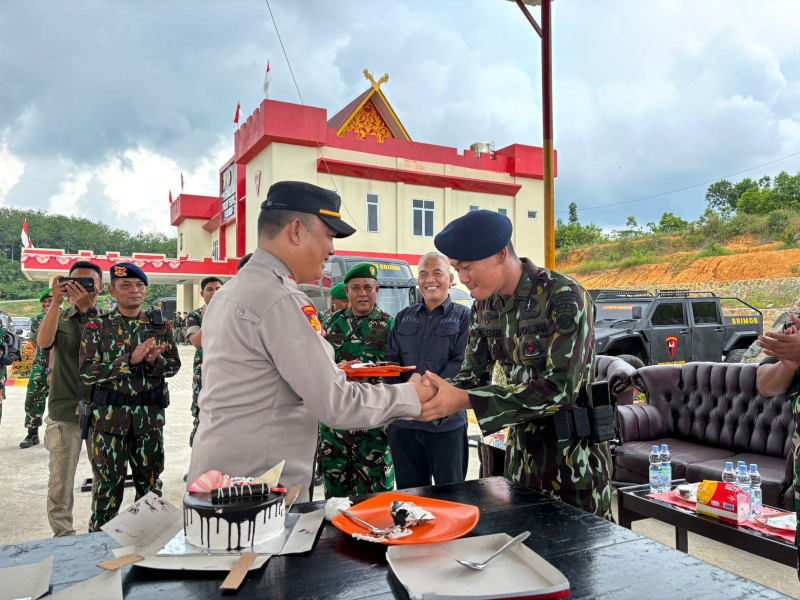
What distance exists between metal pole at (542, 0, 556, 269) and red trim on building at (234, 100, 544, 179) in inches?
516

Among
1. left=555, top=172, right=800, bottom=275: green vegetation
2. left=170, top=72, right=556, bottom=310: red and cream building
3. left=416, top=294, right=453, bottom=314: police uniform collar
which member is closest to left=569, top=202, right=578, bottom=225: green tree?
left=555, top=172, right=800, bottom=275: green vegetation

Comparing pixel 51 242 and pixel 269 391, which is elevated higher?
pixel 51 242

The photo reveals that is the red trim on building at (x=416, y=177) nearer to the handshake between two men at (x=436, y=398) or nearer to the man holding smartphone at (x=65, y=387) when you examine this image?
the man holding smartphone at (x=65, y=387)

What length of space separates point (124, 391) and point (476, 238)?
2690 mm

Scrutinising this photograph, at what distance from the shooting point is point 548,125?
231 inches

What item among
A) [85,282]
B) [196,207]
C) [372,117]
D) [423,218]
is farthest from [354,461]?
[196,207]

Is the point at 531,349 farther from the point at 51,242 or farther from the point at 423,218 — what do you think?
the point at 51,242

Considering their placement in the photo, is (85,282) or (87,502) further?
(87,502)

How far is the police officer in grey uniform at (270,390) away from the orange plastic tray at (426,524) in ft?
0.72

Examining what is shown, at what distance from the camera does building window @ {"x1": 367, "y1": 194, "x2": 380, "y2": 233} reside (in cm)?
2005

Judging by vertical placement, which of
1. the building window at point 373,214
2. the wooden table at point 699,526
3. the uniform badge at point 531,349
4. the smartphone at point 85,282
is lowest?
the wooden table at point 699,526

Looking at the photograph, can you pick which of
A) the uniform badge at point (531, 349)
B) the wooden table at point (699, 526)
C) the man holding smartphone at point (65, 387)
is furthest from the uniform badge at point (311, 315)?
the wooden table at point (699, 526)

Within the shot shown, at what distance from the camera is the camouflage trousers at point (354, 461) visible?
387 centimetres

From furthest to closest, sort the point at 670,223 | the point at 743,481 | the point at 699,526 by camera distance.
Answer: the point at 670,223, the point at 743,481, the point at 699,526
